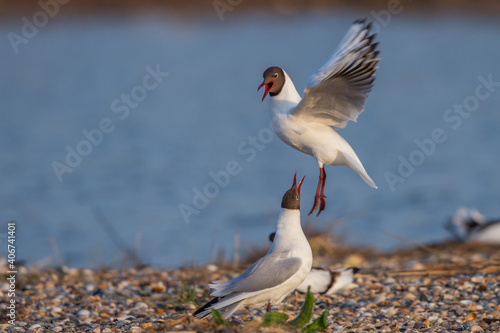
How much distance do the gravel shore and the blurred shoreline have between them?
2031 centimetres

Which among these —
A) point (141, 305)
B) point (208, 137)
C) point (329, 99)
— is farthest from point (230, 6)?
point (329, 99)

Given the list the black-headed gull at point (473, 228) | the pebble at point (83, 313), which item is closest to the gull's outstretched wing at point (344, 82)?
the pebble at point (83, 313)

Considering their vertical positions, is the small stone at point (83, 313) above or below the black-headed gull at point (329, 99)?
below

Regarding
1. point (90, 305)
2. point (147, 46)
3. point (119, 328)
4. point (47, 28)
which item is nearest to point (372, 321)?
point (119, 328)

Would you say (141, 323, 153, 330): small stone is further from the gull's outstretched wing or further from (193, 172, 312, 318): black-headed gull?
the gull's outstretched wing

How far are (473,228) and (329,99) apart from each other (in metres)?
4.63

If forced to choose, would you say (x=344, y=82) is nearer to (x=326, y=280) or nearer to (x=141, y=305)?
(x=326, y=280)

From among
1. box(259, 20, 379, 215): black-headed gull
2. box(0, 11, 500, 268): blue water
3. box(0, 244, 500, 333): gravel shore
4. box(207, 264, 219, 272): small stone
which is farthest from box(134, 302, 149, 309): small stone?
box(0, 11, 500, 268): blue water

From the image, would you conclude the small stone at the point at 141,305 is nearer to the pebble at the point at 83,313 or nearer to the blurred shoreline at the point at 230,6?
the pebble at the point at 83,313

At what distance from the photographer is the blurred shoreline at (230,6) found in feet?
85.6

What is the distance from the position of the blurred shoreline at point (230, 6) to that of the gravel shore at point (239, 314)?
20.3 meters

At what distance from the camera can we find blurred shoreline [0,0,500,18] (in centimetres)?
2608

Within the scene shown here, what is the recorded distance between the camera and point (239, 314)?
552 centimetres

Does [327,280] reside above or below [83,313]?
below
